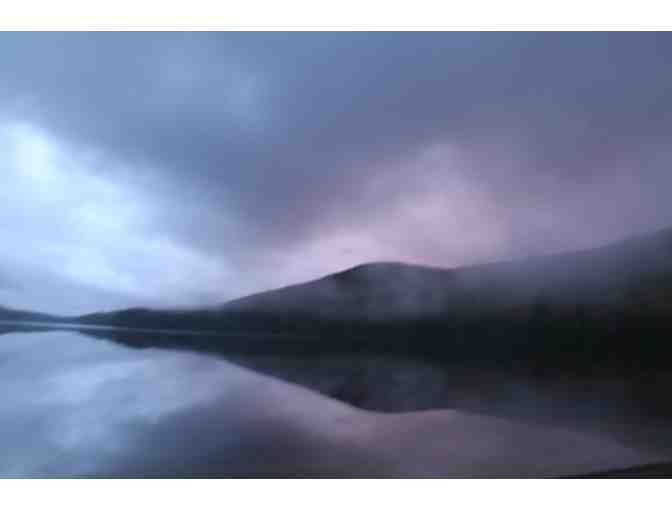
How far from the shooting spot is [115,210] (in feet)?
5.80

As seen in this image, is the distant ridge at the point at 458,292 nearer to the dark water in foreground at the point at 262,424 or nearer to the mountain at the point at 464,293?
the mountain at the point at 464,293

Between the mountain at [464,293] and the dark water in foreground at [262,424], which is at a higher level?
the mountain at [464,293]

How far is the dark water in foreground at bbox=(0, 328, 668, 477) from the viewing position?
171cm

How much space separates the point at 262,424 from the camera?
1.73 meters

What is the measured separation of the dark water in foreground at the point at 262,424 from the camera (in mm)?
1715
